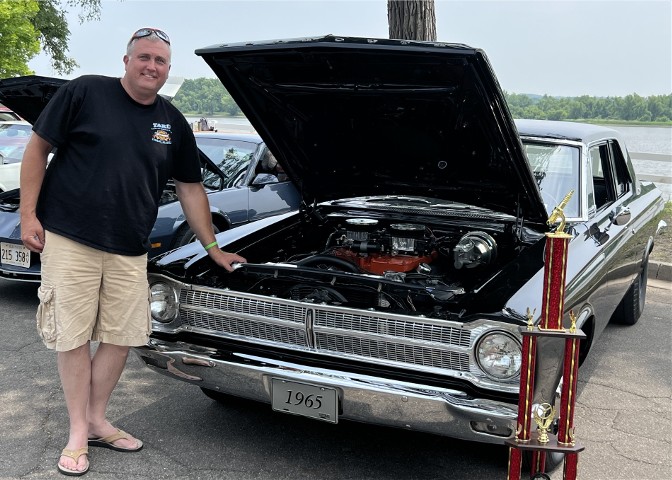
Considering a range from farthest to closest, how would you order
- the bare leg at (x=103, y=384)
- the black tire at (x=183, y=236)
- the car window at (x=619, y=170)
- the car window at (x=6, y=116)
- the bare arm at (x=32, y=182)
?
the car window at (x=6, y=116) < the black tire at (x=183, y=236) < the car window at (x=619, y=170) < the bare leg at (x=103, y=384) < the bare arm at (x=32, y=182)

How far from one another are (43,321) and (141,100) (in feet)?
3.53

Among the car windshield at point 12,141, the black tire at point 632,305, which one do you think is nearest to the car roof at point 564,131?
the black tire at point 632,305

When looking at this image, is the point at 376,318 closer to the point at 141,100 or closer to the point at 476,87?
the point at 476,87

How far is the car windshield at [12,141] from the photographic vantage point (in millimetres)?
8617

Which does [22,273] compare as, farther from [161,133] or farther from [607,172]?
[607,172]

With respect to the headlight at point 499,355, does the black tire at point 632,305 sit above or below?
below

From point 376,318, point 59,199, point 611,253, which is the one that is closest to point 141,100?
point 59,199

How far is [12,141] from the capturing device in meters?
8.84

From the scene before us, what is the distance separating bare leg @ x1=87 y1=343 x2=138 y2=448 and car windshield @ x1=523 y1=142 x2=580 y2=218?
7.83 ft

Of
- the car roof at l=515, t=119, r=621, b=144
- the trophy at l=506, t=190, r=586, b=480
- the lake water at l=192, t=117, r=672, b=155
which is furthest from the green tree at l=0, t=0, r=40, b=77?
the trophy at l=506, t=190, r=586, b=480

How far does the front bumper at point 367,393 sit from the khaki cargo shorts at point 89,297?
8.3 inches

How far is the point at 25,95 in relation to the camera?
192 inches

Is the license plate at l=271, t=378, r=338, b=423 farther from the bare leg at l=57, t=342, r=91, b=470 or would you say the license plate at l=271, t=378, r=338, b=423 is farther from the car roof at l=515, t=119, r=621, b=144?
the car roof at l=515, t=119, r=621, b=144

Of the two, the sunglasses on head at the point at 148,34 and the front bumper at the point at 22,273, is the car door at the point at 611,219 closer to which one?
the sunglasses on head at the point at 148,34
